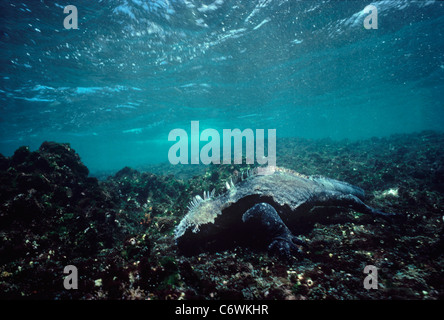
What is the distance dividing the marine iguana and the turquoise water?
37.1ft

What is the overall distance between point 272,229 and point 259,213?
0.43 meters

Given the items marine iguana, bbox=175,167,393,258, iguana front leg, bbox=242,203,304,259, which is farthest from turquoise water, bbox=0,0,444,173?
iguana front leg, bbox=242,203,304,259

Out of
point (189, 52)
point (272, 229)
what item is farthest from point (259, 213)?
point (189, 52)

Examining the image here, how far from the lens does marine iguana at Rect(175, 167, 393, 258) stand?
4.14 meters

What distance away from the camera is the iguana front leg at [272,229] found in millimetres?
3828

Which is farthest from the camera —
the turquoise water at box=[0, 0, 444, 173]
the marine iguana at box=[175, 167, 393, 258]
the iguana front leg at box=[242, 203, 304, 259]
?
the turquoise water at box=[0, 0, 444, 173]

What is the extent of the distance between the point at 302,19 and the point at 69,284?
1751cm

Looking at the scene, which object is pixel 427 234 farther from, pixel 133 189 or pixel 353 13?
pixel 353 13

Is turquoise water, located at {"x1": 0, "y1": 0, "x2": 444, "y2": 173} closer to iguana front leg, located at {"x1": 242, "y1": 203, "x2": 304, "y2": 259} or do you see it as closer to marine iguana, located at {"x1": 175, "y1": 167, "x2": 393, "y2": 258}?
marine iguana, located at {"x1": 175, "y1": 167, "x2": 393, "y2": 258}

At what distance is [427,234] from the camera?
14.0 feet

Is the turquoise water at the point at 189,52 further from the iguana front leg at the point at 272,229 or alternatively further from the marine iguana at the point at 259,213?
the iguana front leg at the point at 272,229

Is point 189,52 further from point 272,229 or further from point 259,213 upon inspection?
point 272,229

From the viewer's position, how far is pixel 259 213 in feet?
13.8
